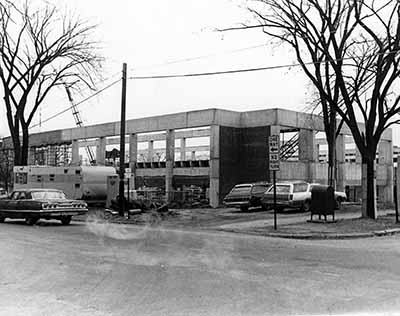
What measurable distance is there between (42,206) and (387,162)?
3942cm

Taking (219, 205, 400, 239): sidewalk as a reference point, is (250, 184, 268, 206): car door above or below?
above

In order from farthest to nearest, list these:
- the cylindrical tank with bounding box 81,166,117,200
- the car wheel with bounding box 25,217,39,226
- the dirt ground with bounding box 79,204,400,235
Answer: the cylindrical tank with bounding box 81,166,117,200
the car wheel with bounding box 25,217,39,226
the dirt ground with bounding box 79,204,400,235

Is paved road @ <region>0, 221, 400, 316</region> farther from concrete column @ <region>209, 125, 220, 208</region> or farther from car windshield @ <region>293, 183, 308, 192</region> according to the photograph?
concrete column @ <region>209, 125, 220, 208</region>


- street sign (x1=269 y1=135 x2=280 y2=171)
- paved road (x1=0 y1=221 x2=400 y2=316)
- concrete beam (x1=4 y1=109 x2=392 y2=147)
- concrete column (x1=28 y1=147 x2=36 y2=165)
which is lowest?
paved road (x1=0 y1=221 x2=400 y2=316)

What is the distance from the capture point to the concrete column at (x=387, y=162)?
53031mm

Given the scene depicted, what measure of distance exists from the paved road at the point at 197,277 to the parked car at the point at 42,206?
643 cm

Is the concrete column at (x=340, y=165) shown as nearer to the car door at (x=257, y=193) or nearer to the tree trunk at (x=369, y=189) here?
the car door at (x=257, y=193)

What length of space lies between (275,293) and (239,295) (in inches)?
22.1

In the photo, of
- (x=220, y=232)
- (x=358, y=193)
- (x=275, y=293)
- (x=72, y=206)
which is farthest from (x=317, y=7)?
(x=358, y=193)

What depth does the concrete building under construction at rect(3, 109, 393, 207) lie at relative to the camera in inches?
1624

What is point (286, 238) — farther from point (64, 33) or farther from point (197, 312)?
point (64, 33)

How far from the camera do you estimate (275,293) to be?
8359 mm

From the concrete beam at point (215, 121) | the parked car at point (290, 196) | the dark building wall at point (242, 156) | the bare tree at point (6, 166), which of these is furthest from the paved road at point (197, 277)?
the bare tree at point (6, 166)

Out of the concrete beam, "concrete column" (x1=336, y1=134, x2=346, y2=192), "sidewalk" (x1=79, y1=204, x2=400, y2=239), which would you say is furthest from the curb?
"concrete column" (x1=336, y1=134, x2=346, y2=192)
